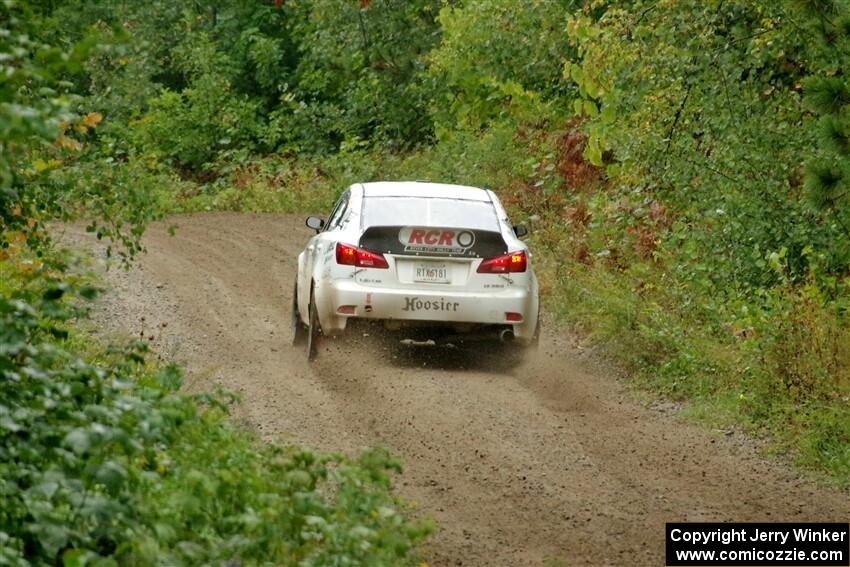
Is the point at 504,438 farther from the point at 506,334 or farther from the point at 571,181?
the point at 571,181

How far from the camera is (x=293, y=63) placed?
45.0 metres

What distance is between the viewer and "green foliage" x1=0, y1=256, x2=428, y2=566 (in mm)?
5652

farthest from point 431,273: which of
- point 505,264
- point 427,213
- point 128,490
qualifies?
point 128,490

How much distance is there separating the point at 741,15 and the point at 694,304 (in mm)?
3193

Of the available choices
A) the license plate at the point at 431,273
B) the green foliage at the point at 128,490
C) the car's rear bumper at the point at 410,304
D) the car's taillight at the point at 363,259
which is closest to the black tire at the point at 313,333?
the car's rear bumper at the point at 410,304

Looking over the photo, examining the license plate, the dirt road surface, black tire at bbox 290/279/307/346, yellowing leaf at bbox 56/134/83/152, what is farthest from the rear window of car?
yellowing leaf at bbox 56/134/83/152

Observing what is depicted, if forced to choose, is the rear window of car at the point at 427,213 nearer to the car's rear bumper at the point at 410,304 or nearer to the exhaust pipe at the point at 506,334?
the car's rear bumper at the point at 410,304

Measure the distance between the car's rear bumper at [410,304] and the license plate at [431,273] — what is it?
0.10 metres

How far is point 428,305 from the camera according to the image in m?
13.1

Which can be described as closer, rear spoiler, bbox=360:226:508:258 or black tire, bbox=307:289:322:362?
rear spoiler, bbox=360:226:508:258

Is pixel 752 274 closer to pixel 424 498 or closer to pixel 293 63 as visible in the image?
pixel 424 498

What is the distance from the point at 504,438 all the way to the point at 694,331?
4.43 metres

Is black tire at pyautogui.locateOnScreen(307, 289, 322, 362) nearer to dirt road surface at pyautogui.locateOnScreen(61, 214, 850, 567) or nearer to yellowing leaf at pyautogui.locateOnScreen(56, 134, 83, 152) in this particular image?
dirt road surface at pyautogui.locateOnScreen(61, 214, 850, 567)

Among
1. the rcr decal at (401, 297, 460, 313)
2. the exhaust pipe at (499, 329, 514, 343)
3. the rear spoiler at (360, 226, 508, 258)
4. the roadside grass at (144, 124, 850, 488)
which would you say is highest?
the rear spoiler at (360, 226, 508, 258)
